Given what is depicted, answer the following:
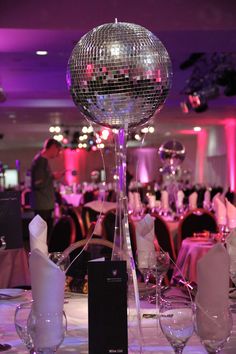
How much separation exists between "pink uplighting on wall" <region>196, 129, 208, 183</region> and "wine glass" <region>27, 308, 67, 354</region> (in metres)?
19.5

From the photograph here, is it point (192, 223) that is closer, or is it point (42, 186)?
point (192, 223)

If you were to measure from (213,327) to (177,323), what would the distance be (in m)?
0.09

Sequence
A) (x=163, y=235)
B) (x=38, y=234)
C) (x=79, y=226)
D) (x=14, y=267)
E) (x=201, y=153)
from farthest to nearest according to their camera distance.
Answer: (x=201, y=153)
(x=79, y=226)
(x=163, y=235)
(x=14, y=267)
(x=38, y=234)

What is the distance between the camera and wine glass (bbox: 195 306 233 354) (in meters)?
1.47

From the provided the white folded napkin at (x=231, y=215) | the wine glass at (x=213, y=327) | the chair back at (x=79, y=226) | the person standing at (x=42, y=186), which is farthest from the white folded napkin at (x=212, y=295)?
the person standing at (x=42, y=186)

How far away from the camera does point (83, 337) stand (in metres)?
1.81

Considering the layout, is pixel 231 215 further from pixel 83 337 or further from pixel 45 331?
pixel 45 331

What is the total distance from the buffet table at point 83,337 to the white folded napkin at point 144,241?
197 mm

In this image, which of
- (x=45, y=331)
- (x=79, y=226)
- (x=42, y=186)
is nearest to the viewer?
(x=45, y=331)

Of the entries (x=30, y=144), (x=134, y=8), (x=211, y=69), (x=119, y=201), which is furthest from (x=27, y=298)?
(x=30, y=144)

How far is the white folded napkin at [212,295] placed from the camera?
1470mm

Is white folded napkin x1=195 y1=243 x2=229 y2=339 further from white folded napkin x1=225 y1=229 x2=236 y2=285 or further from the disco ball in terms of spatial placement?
the disco ball

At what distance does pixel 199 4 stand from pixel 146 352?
4.43 metres

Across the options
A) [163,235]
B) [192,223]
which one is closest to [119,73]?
[163,235]
